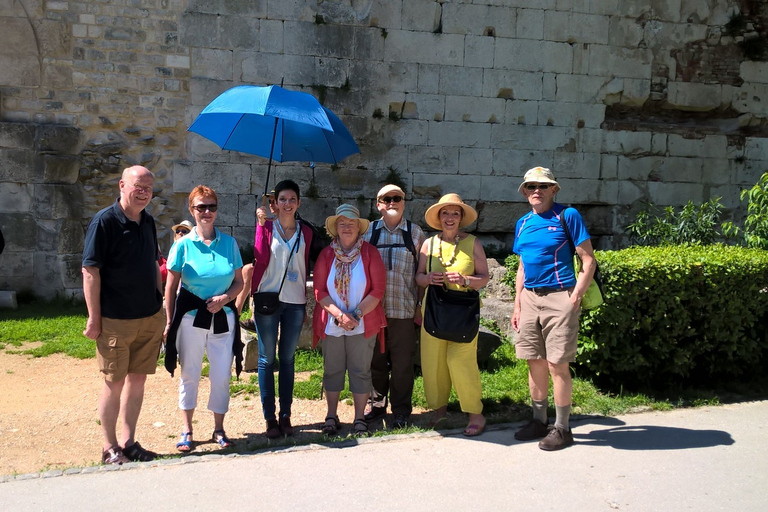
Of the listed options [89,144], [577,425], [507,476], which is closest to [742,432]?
[577,425]

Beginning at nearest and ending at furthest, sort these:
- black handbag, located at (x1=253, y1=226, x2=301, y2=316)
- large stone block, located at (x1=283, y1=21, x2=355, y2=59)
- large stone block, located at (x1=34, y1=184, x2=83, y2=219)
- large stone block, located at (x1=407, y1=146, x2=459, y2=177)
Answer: black handbag, located at (x1=253, y1=226, x2=301, y2=316), large stone block, located at (x1=34, y1=184, x2=83, y2=219), large stone block, located at (x1=283, y1=21, x2=355, y2=59), large stone block, located at (x1=407, y1=146, x2=459, y2=177)

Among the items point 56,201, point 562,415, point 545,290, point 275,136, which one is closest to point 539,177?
point 545,290

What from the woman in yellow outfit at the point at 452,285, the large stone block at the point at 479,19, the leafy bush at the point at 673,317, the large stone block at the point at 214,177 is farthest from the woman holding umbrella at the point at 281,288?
the large stone block at the point at 479,19

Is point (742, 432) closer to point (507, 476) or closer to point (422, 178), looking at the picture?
point (507, 476)

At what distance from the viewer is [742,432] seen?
505 centimetres

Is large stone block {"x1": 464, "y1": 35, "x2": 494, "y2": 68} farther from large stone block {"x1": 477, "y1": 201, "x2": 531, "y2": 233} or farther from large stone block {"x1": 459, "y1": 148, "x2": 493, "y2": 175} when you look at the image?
large stone block {"x1": 477, "y1": 201, "x2": 531, "y2": 233}

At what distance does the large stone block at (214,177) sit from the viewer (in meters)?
9.36

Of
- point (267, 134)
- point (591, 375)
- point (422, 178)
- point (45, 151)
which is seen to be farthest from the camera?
point (422, 178)

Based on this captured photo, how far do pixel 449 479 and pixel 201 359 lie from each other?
1858 mm

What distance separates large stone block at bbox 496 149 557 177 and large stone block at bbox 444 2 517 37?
168cm

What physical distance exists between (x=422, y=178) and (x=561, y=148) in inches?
86.1

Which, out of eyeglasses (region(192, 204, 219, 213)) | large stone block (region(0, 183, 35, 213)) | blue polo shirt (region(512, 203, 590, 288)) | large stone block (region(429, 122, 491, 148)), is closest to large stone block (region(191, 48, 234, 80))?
large stone block (region(0, 183, 35, 213))

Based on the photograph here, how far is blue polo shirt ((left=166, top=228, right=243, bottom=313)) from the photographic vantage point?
4.64m

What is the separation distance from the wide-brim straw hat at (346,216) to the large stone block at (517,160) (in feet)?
17.8
